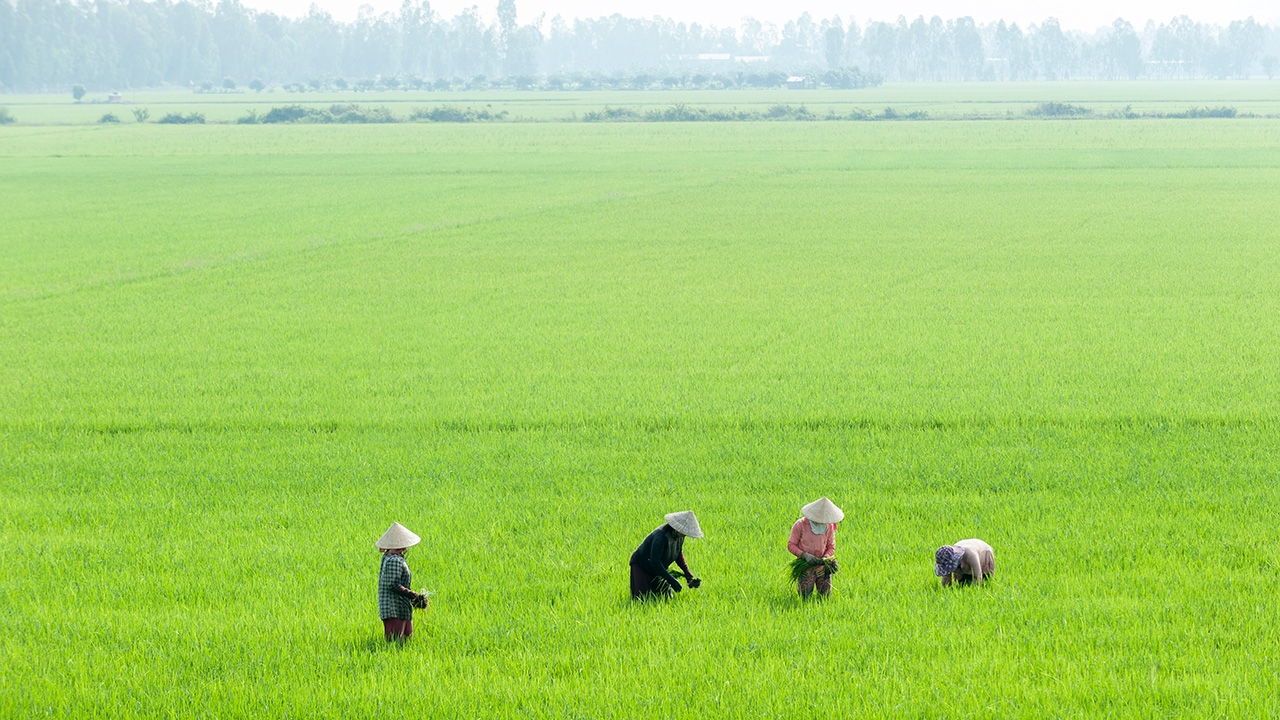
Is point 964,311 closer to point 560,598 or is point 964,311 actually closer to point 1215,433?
point 1215,433

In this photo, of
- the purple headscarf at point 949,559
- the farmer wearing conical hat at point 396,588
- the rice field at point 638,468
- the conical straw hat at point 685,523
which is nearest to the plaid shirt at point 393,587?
the farmer wearing conical hat at point 396,588

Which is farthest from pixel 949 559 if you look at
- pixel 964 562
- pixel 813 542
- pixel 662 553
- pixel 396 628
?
pixel 396 628

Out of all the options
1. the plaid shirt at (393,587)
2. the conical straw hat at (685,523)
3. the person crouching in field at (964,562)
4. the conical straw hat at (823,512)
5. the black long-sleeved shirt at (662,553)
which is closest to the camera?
the plaid shirt at (393,587)

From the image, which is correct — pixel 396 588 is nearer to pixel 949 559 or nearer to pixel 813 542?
pixel 813 542

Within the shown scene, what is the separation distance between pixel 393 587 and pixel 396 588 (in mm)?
18

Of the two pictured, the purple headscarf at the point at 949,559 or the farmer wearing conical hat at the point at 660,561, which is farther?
the purple headscarf at the point at 949,559

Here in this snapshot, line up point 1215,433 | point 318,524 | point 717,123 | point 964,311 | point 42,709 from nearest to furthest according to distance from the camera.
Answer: point 42,709 < point 318,524 < point 1215,433 < point 964,311 < point 717,123

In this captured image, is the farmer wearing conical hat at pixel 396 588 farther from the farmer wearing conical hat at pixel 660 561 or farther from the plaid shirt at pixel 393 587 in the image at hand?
the farmer wearing conical hat at pixel 660 561

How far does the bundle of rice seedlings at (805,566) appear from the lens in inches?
293

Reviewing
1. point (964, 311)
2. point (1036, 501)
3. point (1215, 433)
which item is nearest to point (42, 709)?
point (1036, 501)

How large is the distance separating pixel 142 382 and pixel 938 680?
12.4 m

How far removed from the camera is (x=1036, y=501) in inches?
396

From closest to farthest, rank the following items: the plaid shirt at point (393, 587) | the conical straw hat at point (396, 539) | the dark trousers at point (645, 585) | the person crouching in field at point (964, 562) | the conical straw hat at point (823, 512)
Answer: the conical straw hat at point (396, 539), the plaid shirt at point (393, 587), the conical straw hat at point (823, 512), the dark trousers at point (645, 585), the person crouching in field at point (964, 562)

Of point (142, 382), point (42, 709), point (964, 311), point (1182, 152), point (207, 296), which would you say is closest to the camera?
point (42, 709)
